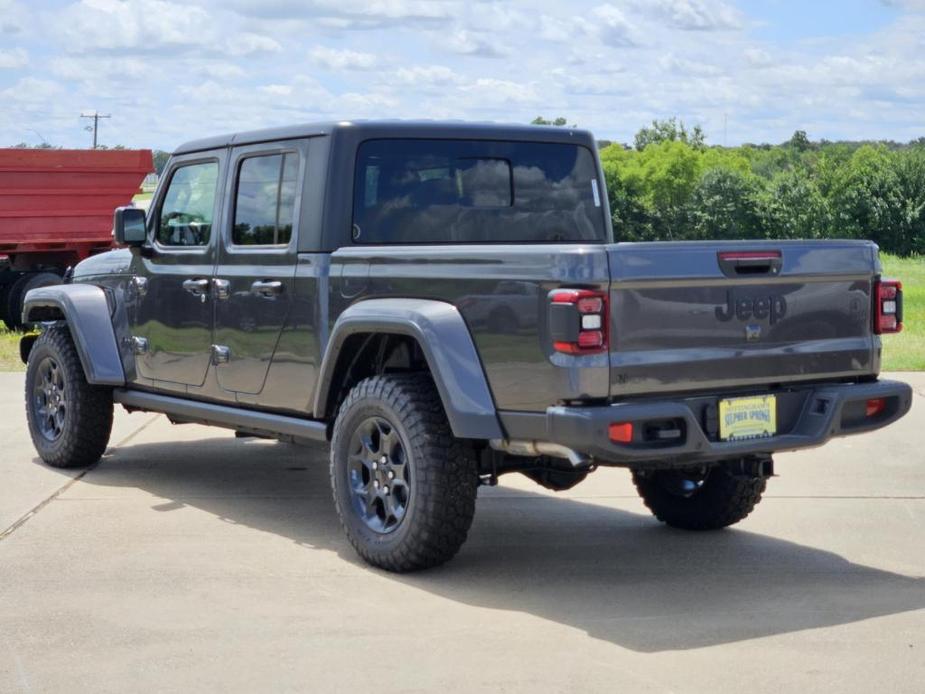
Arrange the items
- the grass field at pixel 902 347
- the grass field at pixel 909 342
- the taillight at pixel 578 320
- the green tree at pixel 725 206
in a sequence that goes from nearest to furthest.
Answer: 1. the taillight at pixel 578 320
2. the grass field at pixel 909 342
3. the grass field at pixel 902 347
4. the green tree at pixel 725 206

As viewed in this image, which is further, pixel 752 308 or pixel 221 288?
pixel 221 288

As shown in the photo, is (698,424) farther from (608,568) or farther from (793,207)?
(793,207)

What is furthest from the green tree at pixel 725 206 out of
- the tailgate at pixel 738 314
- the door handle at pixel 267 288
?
the tailgate at pixel 738 314

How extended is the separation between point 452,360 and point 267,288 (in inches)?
57.2

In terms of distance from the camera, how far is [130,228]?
26.7 ft

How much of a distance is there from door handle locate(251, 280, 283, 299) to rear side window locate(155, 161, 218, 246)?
709 millimetres

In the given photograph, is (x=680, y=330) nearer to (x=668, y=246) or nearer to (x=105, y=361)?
(x=668, y=246)

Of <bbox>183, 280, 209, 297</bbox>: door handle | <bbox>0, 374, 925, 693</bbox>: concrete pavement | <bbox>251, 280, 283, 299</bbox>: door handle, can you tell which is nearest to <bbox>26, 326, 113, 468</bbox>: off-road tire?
<bbox>0, 374, 925, 693</bbox>: concrete pavement

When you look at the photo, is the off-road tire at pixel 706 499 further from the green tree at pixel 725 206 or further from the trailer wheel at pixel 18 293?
the green tree at pixel 725 206

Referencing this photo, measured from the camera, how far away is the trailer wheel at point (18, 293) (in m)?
19.1

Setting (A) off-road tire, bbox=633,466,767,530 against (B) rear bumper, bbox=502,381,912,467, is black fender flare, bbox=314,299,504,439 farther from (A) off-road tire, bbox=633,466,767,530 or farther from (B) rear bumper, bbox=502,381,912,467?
(A) off-road tire, bbox=633,466,767,530

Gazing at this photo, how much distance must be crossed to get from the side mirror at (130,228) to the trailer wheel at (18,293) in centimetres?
1143

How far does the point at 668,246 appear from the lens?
566cm

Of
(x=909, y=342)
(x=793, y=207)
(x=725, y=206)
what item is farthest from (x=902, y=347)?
(x=725, y=206)
